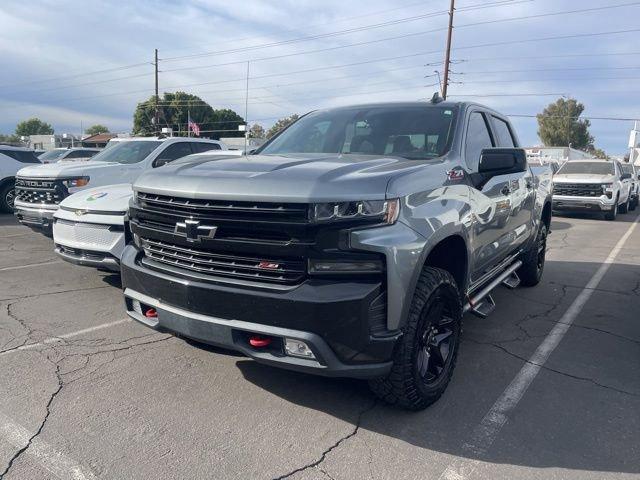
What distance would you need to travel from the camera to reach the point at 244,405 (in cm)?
326

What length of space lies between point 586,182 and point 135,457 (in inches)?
638

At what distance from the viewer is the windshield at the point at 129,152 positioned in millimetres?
9711

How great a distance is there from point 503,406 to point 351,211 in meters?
1.75

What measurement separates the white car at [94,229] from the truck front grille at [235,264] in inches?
81.6

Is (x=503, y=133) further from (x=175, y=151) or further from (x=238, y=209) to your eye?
(x=175, y=151)

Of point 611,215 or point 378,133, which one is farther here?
point 611,215

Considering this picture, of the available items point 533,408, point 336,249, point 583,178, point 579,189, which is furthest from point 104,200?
point 583,178

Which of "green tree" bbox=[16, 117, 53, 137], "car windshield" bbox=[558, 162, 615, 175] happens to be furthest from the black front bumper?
"green tree" bbox=[16, 117, 53, 137]

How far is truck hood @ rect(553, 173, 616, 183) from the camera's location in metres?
15.8

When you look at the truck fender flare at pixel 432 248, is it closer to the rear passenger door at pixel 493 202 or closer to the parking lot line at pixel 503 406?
the rear passenger door at pixel 493 202

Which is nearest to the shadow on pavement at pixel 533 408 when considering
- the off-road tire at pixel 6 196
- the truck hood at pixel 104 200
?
the truck hood at pixel 104 200

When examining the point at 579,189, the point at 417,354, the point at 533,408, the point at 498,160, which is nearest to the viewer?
the point at 417,354

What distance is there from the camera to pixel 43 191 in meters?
8.41

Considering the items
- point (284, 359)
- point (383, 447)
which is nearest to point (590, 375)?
point (383, 447)
